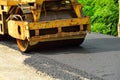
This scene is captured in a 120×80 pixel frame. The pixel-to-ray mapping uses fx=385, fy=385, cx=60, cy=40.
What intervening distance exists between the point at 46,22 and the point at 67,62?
1616mm

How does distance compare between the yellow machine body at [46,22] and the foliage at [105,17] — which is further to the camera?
the foliage at [105,17]

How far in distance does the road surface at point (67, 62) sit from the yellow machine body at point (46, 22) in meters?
0.39

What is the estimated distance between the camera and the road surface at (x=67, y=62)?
7.50 m

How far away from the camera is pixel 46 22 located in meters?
9.73

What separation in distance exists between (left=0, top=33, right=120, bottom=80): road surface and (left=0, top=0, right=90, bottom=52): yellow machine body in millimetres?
391

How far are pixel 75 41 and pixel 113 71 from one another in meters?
3.07

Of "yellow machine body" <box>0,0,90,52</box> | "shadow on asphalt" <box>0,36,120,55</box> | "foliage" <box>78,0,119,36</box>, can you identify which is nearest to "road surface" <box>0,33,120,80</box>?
"shadow on asphalt" <box>0,36,120,55</box>

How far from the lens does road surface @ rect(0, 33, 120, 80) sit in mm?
7500

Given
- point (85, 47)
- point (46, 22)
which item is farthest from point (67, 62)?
point (85, 47)

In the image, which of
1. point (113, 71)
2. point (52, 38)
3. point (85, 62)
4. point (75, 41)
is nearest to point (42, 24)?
point (52, 38)

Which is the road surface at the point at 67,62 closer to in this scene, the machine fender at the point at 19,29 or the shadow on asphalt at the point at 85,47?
the shadow on asphalt at the point at 85,47

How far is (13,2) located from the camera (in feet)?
35.8

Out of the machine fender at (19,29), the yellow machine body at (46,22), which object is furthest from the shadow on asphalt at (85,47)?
the machine fender at (19,29)

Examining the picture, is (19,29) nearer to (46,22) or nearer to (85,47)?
(46,22)
